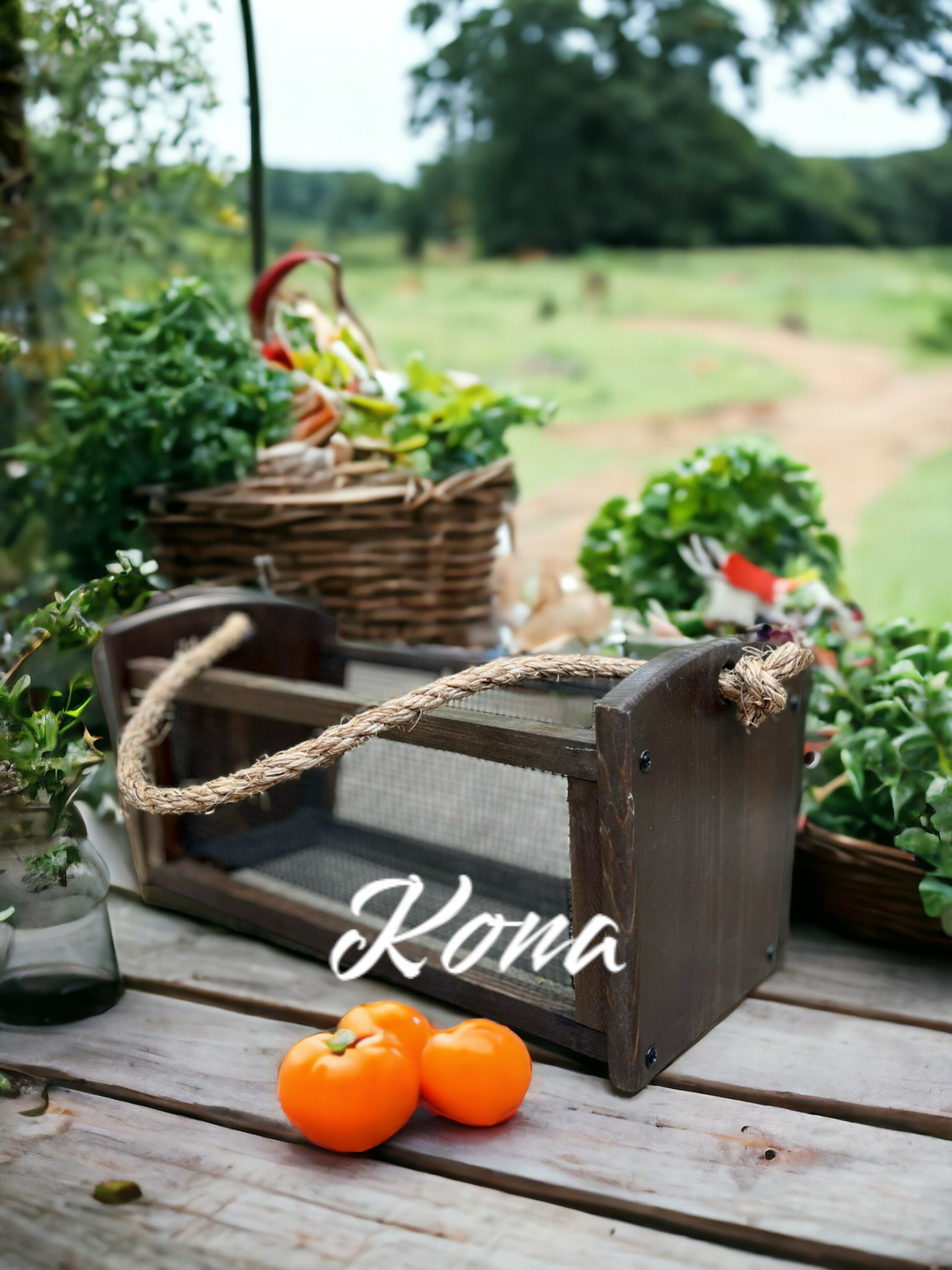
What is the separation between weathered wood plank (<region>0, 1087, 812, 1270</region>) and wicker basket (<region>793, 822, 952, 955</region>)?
1.58 ft

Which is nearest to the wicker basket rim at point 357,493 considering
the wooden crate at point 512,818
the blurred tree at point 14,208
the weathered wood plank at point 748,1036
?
the wooden crate at point 512,818

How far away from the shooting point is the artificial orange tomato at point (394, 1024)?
82cm

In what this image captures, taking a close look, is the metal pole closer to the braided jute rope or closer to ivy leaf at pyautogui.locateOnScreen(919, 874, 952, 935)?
the braided jute rope

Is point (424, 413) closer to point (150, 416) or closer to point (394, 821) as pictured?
point (150, 416)

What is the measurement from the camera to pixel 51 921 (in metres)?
0.97

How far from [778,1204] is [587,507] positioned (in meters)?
3.30

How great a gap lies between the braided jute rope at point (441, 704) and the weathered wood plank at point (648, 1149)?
225mm

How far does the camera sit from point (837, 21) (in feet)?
7.94

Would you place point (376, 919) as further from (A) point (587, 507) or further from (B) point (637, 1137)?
(A) point (587, 507)

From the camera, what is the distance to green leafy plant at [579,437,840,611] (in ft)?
4.67

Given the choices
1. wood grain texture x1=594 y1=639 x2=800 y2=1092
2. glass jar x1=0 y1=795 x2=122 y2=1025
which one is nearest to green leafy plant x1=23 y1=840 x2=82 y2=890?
glass jar x1=0 y1=795 x2=122 y2=1025

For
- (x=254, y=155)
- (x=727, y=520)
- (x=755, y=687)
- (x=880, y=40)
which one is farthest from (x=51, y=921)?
(x=880, y=40)

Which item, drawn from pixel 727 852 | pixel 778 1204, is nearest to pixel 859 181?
pixel 727 852

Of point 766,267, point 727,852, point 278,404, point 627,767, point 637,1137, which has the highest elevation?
point 766,267
